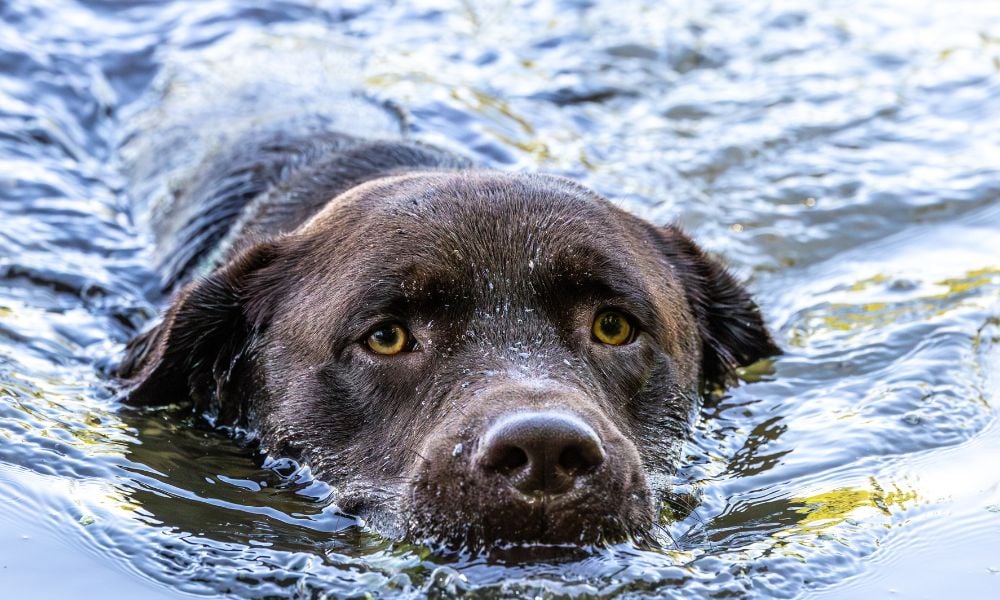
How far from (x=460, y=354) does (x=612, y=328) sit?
594mm

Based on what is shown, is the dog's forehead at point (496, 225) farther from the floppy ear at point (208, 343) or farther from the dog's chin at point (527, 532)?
the dog's chin at point (527, 532)

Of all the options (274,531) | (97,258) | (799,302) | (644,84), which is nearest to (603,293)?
(274,531)

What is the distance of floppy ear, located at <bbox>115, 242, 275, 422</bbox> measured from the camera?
4926 mm

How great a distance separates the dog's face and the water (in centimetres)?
15

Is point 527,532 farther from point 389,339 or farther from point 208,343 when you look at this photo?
point 208,343

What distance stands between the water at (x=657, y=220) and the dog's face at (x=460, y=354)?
15cm

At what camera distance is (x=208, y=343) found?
498 centimetres

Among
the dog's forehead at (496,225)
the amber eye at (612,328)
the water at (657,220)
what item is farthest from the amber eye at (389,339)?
the amber eye at (612,328)

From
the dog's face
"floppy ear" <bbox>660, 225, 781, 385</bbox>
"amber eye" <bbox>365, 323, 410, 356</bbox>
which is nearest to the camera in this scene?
the dog's face

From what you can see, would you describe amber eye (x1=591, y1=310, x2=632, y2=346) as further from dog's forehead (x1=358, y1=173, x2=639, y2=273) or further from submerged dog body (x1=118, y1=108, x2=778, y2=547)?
dog's forehead (x1=358, y1=173, x2=639, y2=273)

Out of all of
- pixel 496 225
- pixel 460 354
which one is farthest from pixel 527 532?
pixel 496 225

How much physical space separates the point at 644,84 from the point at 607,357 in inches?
207

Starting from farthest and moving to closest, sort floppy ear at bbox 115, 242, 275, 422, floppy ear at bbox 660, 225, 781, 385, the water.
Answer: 1. floppy ear at bbox 660, 225, 781, 385
2. floppy ear at bbox 115, 242, 275, 422
3. the water

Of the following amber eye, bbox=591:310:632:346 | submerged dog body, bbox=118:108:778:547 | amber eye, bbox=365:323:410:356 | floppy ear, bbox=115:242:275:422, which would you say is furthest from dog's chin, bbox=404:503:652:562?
floppy ear, bbox=115:242:275:422
